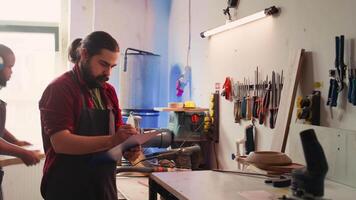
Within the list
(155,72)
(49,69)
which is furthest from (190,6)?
(49,69)

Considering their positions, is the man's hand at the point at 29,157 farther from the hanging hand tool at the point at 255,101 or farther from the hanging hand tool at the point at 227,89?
the hanging hand tool at the point at 227,89

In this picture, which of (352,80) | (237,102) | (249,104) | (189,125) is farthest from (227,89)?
(352,80)

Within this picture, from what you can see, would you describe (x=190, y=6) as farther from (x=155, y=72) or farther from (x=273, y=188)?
(x=273, y=188)

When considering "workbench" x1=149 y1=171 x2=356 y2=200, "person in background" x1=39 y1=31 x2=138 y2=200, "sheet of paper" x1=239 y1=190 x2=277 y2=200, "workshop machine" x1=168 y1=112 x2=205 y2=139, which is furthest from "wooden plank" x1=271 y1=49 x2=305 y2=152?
"workshop machine" x1=168 y1=112 x2=205 y2=139

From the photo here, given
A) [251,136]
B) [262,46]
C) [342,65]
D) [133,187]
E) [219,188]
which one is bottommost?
[133,187]

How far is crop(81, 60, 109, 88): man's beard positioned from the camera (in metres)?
1.54

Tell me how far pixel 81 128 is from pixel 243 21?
4.26 feet

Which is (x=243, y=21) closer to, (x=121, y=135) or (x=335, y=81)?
(x=335, y=81)

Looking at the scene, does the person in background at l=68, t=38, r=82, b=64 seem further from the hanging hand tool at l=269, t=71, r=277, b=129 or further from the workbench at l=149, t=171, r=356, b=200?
the hanging hand tool at l=269, t=71, r=277, b=129

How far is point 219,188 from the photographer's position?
1.40 m

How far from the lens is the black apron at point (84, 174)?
1468 mm

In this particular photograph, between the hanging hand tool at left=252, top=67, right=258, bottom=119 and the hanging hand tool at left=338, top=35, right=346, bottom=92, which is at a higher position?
the hanging hand tool at left=338, top=35, right=346, bottom=92

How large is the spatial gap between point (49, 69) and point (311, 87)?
2.76 m

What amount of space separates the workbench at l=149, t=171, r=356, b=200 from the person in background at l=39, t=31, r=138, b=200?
0.72ft
